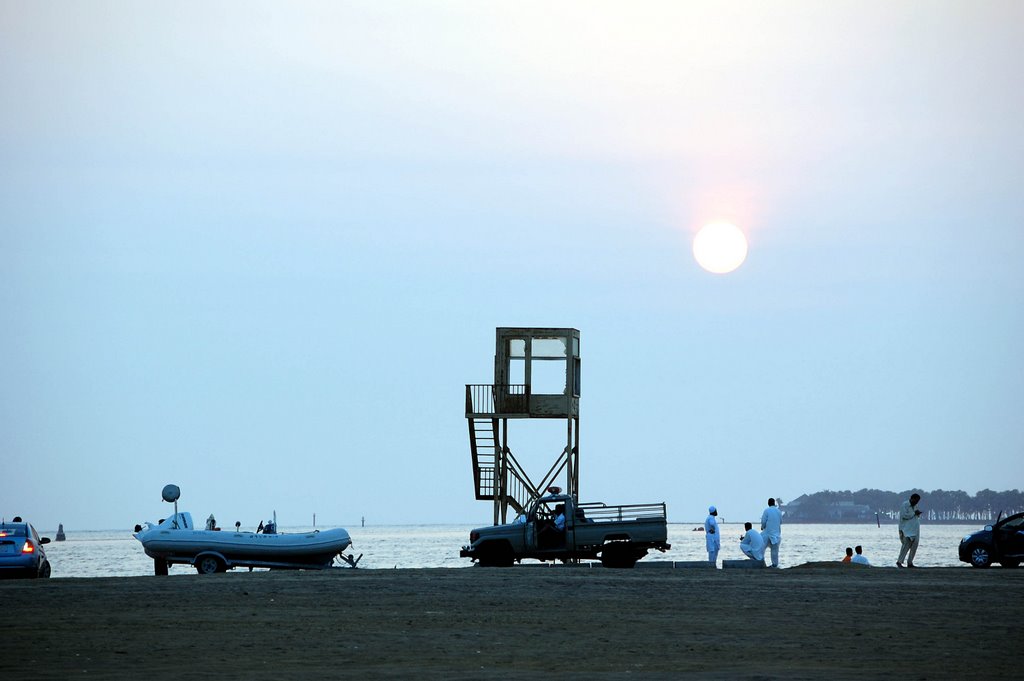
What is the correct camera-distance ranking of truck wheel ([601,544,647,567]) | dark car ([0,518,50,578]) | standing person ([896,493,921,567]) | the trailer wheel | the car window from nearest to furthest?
standing person ([896,493,921,567]) < dark car ([0,518,50,578]) < the car window < truck wheel ([601,544,647,567]) < the trailer wheel

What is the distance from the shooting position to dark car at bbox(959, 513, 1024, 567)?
31344 millimetres

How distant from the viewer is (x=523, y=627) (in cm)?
1655

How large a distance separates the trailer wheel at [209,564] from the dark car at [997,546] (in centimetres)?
1791

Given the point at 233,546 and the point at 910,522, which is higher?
the point at 910,522

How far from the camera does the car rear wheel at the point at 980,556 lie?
3153 cm

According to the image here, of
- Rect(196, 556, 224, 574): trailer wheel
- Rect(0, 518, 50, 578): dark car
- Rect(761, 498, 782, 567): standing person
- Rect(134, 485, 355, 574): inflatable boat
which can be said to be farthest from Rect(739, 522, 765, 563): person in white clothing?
Rect(0, 518, 50, 578): dark car

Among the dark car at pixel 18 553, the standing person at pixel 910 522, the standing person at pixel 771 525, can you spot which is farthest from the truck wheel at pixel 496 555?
the dark car at pixel 18 553

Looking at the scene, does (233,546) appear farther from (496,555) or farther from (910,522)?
(910,522)

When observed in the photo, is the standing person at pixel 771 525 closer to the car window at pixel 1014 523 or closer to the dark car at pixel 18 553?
the car window at pixel 1014 523

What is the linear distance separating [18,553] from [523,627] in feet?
60.7

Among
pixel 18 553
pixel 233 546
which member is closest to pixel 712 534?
pixel 233 546

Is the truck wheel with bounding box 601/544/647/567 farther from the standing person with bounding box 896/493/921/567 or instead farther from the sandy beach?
the sandy beach

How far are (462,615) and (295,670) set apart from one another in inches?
221

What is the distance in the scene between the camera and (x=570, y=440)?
140ft
